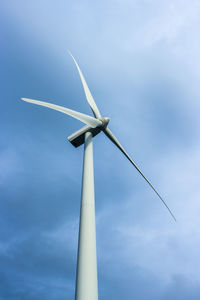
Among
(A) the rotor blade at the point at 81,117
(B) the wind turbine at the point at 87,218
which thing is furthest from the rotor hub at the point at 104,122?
(A) the rotor blade at the point at 81,117

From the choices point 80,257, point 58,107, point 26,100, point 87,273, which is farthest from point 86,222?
point 26,100

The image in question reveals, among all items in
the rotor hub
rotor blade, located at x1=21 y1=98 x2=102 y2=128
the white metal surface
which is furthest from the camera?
the rotor hub

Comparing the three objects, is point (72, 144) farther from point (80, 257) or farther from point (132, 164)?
point (80, 257)

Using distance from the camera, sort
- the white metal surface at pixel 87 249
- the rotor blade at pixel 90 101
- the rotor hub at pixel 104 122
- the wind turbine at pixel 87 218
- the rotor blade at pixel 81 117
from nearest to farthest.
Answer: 1. the white metal surface at pixel 87 249
2. the wind turbine at pixel 87 218
3. the rotor blade at pixel 81 117
4. the rotor hub at pixel 104 122
5. the rotor blade at pixel 90 101

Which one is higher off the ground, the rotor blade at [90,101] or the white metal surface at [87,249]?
the rotor blade at [90,101]

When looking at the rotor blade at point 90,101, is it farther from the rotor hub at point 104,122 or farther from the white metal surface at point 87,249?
the white metal surface at point 87,249

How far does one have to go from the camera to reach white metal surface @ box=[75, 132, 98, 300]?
8.39 m

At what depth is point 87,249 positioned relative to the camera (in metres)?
9.33

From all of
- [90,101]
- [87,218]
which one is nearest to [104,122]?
[90,101]

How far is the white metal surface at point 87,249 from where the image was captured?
8391 mm

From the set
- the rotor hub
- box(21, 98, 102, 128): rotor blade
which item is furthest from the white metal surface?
the rotor hub

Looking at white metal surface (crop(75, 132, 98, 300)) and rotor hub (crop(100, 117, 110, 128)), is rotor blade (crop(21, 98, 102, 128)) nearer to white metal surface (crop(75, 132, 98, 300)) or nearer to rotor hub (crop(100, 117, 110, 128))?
rotor hub (crop(100, 117, 110, 128))

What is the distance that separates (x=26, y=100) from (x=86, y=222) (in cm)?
1116

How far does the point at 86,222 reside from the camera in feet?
33.3
